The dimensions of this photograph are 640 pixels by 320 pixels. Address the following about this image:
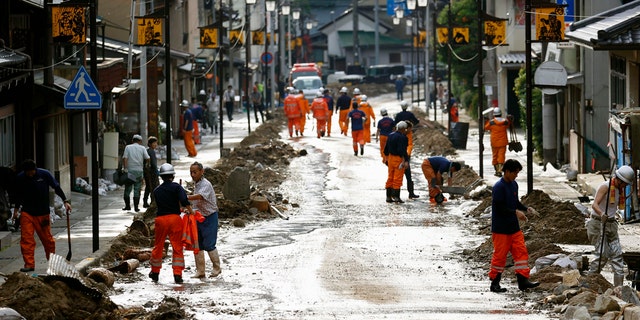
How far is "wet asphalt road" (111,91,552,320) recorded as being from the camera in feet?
50.7

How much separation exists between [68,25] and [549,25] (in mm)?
9914

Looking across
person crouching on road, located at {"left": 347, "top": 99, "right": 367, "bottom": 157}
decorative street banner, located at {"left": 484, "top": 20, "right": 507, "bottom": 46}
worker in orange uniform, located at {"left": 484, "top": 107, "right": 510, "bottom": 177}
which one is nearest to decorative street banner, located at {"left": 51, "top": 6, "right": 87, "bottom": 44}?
worker in orange uniform, located at {"left": 484, "top": 107, "right": 510, "bottom": 177}

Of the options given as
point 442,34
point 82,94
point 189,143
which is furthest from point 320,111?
point 82,94

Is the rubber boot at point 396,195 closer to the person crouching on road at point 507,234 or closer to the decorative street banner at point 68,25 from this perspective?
the decorative street banner at point 68,25

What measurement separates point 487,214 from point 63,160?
10191 millimetres

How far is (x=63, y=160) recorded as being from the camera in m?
30.4

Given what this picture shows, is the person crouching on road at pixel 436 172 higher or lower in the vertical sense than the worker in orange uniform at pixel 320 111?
lower

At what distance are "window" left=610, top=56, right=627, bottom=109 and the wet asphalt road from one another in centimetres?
429

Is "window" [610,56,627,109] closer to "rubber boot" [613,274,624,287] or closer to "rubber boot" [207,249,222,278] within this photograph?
"rubber boot" [613,274,624,287]

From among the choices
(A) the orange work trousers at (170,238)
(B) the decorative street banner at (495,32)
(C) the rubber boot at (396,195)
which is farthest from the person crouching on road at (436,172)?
(A) the orange work trousers at (170,238)

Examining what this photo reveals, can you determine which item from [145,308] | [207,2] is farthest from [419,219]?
[207,2]

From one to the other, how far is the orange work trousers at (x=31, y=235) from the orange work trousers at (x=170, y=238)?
2.01 metres

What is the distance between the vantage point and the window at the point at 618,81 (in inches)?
1158

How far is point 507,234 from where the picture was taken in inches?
658
